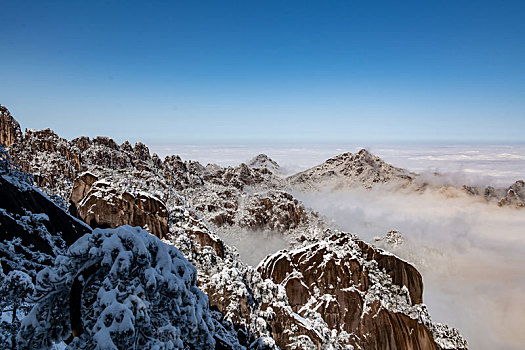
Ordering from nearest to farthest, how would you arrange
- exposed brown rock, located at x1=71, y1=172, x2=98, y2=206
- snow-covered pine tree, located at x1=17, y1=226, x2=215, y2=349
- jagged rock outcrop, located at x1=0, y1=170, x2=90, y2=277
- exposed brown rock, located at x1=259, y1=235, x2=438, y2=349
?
snow-covered pine tree, located at x1=17, y1=226, x2=215, y2=349
jagged rock outcrop, located at x1=0, y1=170, x2=90, y2=277
exposed brown rock, located at x1=71, y1=172, x2=98, y2=206
exposed brown rock, located at x1=259, y1=235, x2=438, y2=349

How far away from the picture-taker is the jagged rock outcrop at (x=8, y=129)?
110250 millimetres

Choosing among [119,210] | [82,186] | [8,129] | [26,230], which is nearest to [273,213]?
[8,129]

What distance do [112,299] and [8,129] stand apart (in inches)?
Answer: 5248

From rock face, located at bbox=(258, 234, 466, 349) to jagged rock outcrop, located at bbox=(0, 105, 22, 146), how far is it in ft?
322

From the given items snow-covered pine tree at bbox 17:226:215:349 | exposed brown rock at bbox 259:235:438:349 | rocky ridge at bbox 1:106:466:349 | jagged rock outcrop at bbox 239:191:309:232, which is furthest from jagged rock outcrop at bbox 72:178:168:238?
jagged rock outcrop at bbox 239:191:309:232

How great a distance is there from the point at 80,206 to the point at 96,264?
5957cm

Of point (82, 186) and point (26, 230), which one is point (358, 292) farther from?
point (26, 230)

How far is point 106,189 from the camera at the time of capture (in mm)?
62688

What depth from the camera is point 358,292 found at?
2798 inches

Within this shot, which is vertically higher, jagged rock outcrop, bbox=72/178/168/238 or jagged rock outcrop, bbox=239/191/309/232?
jagged rock outcrop, bbox=72/178/168/238

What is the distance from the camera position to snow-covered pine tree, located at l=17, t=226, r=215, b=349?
8.57 meters

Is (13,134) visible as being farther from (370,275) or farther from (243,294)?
(370,275)

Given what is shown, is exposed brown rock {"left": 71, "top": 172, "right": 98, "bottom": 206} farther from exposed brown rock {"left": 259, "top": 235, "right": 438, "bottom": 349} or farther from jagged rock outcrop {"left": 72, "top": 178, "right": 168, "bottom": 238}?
exposed brown rock {"left": 259, "top": 235, "right": 438, "bottom": 349}

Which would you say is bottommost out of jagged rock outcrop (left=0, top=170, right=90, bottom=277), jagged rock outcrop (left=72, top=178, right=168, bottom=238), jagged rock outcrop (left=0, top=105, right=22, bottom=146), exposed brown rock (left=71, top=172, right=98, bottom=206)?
jagged rock outcrop (left=72, top=178, right=168, bottom=238)
